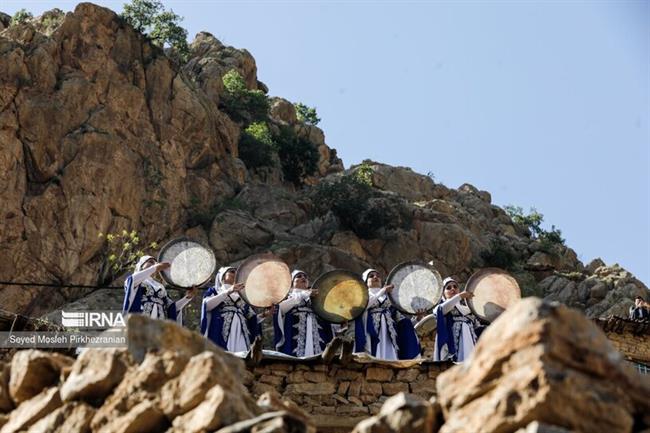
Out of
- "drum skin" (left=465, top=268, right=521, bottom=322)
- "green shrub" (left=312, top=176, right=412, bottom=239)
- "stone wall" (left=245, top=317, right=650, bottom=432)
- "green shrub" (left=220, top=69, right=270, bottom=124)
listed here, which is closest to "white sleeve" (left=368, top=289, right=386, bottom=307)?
"drum skin" (left=465, top=268, right=521, bottom=322)

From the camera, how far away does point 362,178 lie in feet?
136

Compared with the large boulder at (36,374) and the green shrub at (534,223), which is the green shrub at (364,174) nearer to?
the green shrub at (534,223)

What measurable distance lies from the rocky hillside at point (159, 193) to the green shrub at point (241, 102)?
28 cm

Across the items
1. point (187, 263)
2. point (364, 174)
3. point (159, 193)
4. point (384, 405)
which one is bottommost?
point (384, 405)

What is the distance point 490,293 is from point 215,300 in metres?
3.34

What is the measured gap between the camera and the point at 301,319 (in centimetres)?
1430

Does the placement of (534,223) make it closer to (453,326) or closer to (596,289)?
(596,289)

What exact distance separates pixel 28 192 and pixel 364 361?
77.8 ft

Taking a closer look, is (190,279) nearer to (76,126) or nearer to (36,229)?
(36,229)

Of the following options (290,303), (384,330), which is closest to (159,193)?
(384,330)

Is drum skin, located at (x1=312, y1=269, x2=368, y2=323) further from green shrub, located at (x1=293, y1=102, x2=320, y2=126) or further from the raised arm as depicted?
green shrub, located at (x1=293, y1=102, x2=320, y2=126)

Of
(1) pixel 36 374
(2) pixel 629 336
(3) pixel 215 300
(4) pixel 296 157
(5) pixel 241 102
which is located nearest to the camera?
(1) pixel 36 374

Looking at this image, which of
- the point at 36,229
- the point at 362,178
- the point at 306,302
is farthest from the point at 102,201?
the point at 306,302

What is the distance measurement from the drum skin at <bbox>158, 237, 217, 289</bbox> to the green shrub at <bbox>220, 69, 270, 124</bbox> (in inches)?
1199
